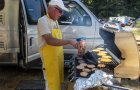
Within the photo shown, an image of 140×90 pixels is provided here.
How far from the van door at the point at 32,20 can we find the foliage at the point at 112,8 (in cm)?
1721

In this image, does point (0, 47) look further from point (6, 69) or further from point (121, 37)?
point (121, 37)

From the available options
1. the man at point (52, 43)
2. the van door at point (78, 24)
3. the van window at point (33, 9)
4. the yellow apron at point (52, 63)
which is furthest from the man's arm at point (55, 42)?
the van door at point (78, 24)

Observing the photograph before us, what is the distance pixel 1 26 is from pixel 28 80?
4.62ft

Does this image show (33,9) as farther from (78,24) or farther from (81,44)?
(81,44)

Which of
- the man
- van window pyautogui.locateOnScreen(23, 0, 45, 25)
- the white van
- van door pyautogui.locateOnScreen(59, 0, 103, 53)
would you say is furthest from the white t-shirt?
van door pyautogui.locateOnScreen(59, 0, 103, 53)

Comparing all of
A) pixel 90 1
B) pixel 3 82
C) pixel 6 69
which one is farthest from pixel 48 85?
pixel 90 1

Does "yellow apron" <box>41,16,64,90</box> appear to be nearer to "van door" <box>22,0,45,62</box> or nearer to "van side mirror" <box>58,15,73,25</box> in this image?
"van door" <box>22,0,45,62</box>

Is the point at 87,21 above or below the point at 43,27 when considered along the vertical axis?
below

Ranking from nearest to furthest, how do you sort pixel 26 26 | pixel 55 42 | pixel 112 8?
1. pixel 55 42
2. pixel 26 26
3. pixel 112 8

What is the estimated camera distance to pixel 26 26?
6.31 m

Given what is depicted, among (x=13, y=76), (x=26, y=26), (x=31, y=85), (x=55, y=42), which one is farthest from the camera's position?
(x=13, y=76)

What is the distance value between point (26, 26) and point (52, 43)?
2723 millimetres

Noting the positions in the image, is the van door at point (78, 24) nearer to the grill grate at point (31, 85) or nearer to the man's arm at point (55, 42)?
the grill grate at point (31, 85)

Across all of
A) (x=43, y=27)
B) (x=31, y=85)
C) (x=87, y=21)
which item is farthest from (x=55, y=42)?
(x=87, y=21)
